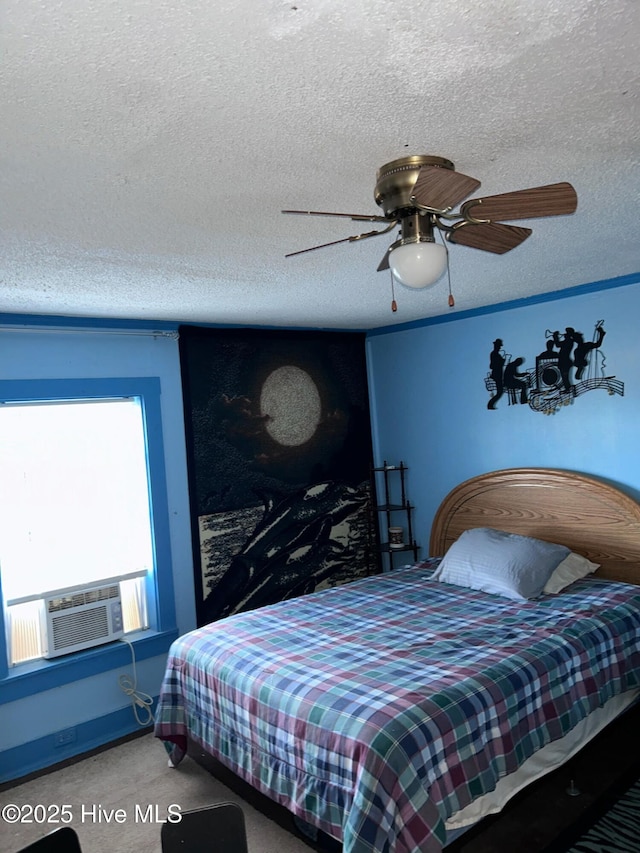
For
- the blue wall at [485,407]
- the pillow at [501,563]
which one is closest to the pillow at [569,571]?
the pillow at [501,563]

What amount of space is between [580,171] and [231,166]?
102 cm

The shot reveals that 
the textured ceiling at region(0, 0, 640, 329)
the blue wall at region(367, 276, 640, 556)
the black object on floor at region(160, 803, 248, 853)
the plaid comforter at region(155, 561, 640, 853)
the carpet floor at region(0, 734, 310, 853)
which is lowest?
the carpet floor at region(0, 734, 310, 853)

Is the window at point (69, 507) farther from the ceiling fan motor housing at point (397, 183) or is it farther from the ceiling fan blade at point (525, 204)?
the ceiling fan blade at point (525, 204)

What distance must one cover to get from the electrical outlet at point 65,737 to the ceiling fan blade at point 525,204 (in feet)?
11.1

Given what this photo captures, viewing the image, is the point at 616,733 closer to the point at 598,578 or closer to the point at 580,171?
the point at 598,578

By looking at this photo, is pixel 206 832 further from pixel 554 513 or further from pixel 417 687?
pixel 554 513

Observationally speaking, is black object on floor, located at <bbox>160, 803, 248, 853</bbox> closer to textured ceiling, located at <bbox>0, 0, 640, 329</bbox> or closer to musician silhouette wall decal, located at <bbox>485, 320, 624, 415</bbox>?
textured ceiling, located at <bbox>0, 0, 640, 329</bbox>

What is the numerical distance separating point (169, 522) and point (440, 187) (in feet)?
10.0

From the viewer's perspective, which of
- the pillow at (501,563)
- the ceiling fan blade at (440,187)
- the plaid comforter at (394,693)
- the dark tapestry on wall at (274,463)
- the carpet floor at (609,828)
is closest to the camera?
the ceiling fan blade at (440,187)

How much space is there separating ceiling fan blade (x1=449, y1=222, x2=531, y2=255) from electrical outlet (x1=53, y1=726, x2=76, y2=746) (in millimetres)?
3287

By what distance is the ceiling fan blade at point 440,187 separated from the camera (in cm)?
130

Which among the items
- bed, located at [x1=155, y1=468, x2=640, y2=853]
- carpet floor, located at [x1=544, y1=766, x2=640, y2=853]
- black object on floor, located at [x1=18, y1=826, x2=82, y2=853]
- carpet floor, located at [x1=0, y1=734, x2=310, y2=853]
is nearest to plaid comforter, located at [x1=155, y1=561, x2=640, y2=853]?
bed, located at [x1=155, y1=468, x2=640, y2=853]

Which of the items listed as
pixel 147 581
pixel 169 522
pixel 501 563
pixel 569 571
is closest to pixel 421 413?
pixel 501 563

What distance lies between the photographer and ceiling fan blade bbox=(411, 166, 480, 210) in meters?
1.30
